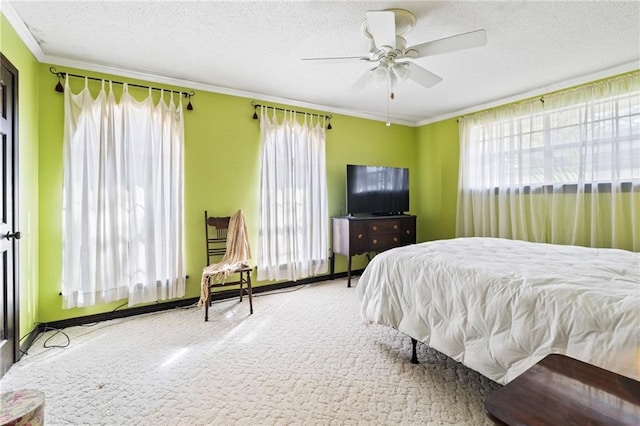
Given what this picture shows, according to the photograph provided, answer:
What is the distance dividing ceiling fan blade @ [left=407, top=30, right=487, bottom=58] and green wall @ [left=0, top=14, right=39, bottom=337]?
287 cm

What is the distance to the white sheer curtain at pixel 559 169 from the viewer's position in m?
2.90

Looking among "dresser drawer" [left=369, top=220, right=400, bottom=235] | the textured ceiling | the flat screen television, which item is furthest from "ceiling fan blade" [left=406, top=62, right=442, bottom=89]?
"dresser drawer" [left=369, top=220, right=400, bottom=235]

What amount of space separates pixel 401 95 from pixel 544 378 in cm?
352

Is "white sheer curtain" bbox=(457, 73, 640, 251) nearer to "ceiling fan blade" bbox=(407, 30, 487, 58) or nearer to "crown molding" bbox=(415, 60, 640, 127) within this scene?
"crown molding" bbox=(415, 60, 640, 127)

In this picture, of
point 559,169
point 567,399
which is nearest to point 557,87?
point 559,169

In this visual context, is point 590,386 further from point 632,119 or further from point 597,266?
point 632,119

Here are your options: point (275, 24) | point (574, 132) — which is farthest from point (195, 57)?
point (574, 132)

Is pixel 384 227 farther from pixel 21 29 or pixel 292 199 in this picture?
pixel 21 29

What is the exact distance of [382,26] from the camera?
1806mm

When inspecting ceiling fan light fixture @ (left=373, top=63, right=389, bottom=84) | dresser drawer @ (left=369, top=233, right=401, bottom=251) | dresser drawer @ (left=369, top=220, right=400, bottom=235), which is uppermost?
ceiling fan light fixture @ (left=373, top=63, right=389, bottom=84)

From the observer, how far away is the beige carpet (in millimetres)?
1601

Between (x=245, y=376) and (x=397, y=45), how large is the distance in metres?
2.55

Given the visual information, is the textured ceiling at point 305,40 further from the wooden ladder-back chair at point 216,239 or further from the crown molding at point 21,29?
the wooden ladder-back chair at point 216,239

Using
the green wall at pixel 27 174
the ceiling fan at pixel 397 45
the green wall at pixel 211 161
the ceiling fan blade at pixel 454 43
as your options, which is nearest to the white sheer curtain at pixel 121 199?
the green wall at pixel 211 161
